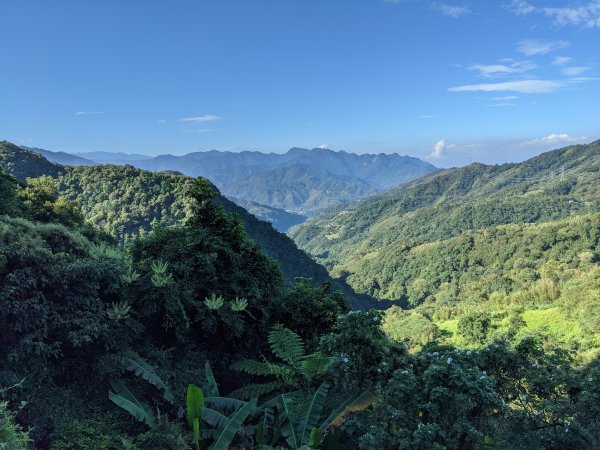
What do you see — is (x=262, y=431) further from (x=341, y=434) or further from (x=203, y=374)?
(x=203, y=374)

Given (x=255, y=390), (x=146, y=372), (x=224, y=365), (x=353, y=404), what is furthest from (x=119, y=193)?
(x=353, y=404)

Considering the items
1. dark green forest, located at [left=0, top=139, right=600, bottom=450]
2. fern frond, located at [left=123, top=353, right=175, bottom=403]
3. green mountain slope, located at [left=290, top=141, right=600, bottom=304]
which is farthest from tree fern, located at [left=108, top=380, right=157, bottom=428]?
green mountain slope, located at [left=290, top=141, right=600, bottom=304]

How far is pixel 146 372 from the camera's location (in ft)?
23.2

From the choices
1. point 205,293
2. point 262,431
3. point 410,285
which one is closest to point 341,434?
point 262,431

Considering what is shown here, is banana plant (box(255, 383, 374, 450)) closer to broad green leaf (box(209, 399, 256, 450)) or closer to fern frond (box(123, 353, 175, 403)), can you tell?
broad green leaf (box(209, 399, 256, 450))

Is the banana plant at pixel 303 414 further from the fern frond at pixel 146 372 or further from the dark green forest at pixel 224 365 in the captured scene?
the fern frond at pixel 146 372

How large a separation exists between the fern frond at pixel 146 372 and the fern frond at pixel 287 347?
7.87ft

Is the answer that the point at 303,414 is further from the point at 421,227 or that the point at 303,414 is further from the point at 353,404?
the point at 421,227

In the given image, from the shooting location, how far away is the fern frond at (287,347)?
334 inches

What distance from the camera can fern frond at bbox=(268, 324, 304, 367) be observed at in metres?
8.49

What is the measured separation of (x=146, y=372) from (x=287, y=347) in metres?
2.97

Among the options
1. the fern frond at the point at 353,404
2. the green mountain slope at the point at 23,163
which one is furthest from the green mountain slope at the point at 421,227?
the fern frond at the point at 353,404

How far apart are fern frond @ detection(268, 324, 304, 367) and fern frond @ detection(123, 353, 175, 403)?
7.87 feet

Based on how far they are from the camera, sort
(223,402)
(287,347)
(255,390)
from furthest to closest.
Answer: (287,347)
(255,390)
(223,402)
